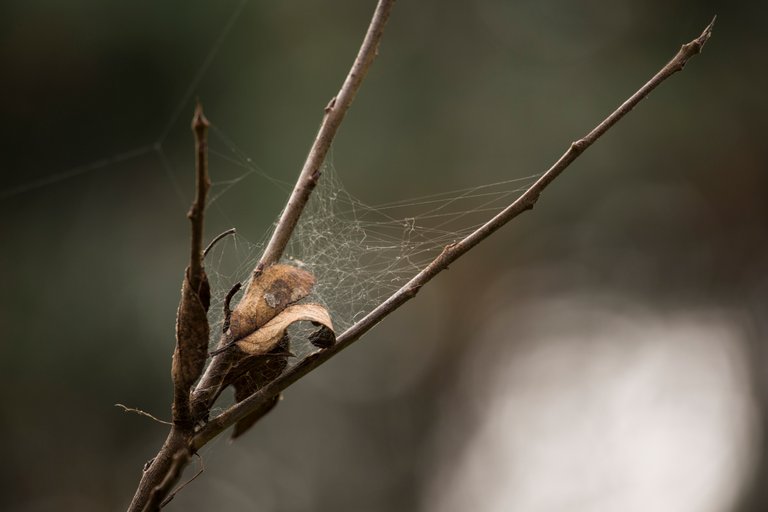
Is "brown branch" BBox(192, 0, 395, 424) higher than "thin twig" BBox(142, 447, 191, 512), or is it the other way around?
"brown branch" BBox(192, 0, 395, 424)

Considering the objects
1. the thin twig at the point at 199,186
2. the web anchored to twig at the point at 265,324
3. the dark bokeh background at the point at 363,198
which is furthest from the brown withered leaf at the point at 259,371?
the dark bokeh background at the point at 363,198

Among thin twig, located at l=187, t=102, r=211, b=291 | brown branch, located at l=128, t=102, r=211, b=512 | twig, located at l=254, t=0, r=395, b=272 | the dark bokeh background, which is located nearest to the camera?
thin twig, located at l=187, t=102, r=211, b=291

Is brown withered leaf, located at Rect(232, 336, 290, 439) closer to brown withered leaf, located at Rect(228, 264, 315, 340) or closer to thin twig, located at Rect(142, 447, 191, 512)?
brown withered leaf, located at Rect(228, 264, 315, 340)

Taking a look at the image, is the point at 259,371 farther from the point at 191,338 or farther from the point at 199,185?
the point at 199,185

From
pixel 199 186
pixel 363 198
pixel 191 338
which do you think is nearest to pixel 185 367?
pixel 191 338

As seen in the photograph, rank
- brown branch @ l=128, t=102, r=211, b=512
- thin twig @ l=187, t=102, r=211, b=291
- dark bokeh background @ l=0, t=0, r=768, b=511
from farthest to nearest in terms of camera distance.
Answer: dark bokeh background @ l=0, t=0, r=768, b=511 < brown branch @ l=128, t=102, r=211, b=512 < thin twig @ l=187, t=102, r=211, b=291

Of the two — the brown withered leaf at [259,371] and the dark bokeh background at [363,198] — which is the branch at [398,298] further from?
the dark bokeh background at [363,198]

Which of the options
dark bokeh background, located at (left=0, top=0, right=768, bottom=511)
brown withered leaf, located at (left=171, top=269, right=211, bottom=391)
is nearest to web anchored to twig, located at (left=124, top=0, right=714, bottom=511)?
brown withered leaf, located at (left=171, top=269, right=211, bottom=391)

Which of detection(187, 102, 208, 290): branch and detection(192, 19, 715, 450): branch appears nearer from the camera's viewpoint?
detection(187, 102, 208, 290): branch
